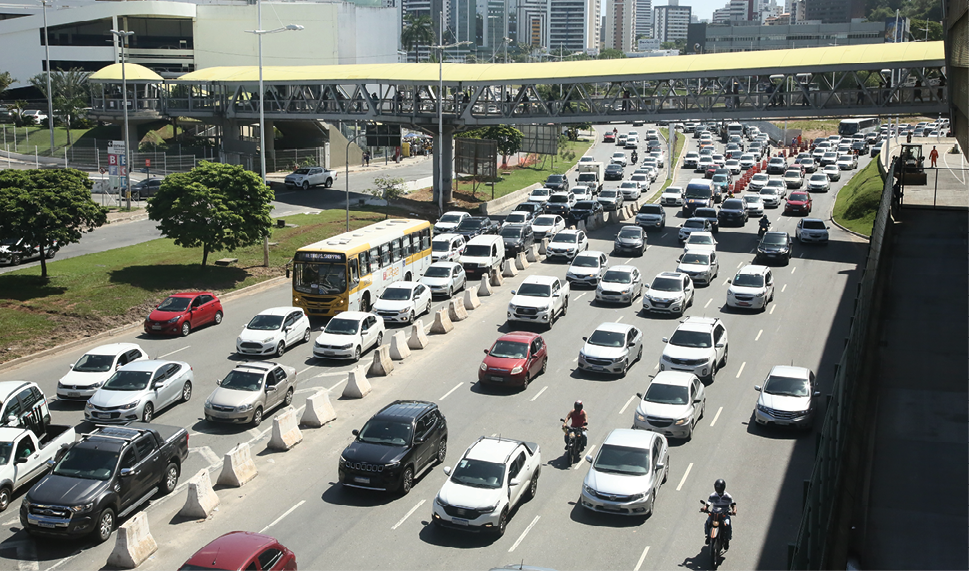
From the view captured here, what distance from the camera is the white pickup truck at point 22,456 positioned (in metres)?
19.6

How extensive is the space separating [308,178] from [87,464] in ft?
171

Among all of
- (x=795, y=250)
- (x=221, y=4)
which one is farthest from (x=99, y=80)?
(x=795, y=250)

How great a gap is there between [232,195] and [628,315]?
58.3 feet

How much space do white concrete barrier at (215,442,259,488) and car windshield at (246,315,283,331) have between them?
9.78 meters

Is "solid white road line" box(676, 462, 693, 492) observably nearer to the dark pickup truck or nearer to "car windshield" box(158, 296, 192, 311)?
the dark pickup truck

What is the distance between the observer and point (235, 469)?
2039 cm

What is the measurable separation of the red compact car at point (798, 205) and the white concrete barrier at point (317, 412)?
41285 millimetres

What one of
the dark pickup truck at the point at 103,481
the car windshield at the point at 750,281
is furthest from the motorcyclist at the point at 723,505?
the car windshield at the point at 750,281

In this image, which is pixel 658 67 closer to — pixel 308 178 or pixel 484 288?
pixel 484 288

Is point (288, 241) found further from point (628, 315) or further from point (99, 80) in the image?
point (99, 80)

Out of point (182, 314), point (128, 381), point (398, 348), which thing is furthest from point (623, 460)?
point (182, 314)

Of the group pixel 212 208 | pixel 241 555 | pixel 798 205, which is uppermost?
pixel 212 208

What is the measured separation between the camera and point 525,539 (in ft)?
58.4

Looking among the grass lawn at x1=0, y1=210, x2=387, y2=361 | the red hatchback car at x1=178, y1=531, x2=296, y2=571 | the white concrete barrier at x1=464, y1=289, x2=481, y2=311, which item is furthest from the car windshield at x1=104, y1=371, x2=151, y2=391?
the white concrete barrier at x1=464, y1=289, x2=481, y2=311
